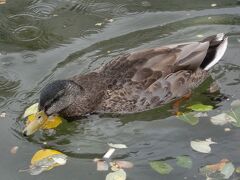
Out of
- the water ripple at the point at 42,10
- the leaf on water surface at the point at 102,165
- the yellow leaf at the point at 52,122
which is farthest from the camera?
the water ripple at the point at 42,10

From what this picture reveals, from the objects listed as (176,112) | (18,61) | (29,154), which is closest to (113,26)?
(18,61)

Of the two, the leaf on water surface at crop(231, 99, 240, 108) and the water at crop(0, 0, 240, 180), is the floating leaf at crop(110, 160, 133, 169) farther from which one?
the leaf on water surface at crop(231, 99, 240, 108)

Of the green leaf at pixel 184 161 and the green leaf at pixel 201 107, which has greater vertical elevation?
the green leaf at pixel 201 107

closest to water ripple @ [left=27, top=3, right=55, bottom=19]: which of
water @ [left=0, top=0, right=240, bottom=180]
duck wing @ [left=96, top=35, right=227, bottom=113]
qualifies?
water @ [left=0, top=0, right=240, bottom=180]

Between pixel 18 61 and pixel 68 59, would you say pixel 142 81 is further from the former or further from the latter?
pixel 18 61

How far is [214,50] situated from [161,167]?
7.01 feet

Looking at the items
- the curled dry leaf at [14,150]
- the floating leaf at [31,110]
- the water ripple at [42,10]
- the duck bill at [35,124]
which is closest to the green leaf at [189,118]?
the duck bill at [35,124]

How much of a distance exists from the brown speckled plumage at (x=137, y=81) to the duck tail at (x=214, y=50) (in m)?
0.23

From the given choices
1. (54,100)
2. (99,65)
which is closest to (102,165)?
(54,100)

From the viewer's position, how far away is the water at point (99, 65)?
6.54m

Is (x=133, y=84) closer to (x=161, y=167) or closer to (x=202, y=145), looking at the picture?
(x=202, y=145)

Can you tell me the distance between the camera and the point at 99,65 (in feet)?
26.5

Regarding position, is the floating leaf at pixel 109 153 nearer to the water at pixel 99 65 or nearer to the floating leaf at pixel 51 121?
the water at pixel 99 65

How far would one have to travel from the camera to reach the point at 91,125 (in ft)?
23.5
